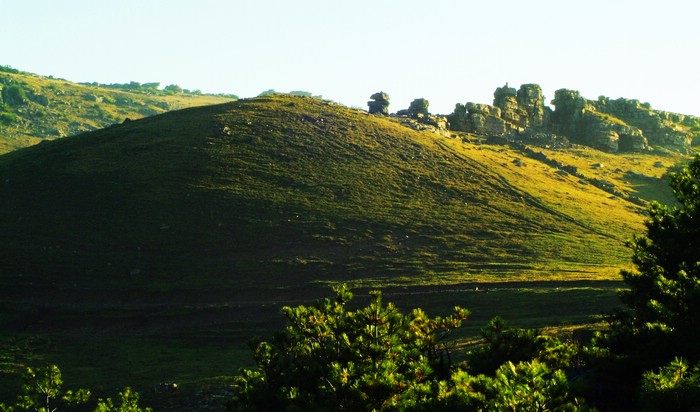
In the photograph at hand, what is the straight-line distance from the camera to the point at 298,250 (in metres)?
94.0

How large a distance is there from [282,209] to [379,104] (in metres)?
73.3

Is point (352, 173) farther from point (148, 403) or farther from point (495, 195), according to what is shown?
point (148, 403)

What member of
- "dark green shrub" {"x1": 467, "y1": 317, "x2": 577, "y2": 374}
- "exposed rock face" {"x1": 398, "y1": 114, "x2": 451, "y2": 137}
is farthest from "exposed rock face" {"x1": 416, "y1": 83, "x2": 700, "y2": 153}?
"dark green shrub" {"x1": 467, "y1": 317, "x2": 577, "y2": 374}

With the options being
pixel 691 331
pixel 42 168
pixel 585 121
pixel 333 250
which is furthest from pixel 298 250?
pixel 585 121

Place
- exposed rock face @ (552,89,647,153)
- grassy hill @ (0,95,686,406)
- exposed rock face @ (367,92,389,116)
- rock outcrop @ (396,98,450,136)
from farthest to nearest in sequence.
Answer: exposed rock face @ (552,89,647,153) < exposed rock face @ (367,92,389,116) < rock outcrop @ (396,98,450,136) < grassy hill @ (0,95,686,406)

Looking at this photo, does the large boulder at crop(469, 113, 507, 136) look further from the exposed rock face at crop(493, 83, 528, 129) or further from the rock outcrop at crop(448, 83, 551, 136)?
the exposed rock face at crop(493, 83, 528, 129)

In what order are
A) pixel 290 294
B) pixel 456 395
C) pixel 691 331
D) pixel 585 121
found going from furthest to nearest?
1. pixel 585 121
2. pixel 290 294
3. pixel 691 331
4. pixel 456 395

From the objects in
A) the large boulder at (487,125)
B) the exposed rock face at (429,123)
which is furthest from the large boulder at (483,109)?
the exposed rock face at (429,123)

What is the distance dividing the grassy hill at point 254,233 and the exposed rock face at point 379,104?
84.4ft

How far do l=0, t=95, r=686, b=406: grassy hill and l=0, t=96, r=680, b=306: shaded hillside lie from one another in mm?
322

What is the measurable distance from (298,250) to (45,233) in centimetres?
3190

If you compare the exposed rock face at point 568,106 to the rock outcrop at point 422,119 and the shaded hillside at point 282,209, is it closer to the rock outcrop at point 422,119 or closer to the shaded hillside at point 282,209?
the rock outcrop at point 422,119

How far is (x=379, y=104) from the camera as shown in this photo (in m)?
172

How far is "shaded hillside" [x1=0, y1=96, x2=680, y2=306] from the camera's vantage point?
89.9 metres
